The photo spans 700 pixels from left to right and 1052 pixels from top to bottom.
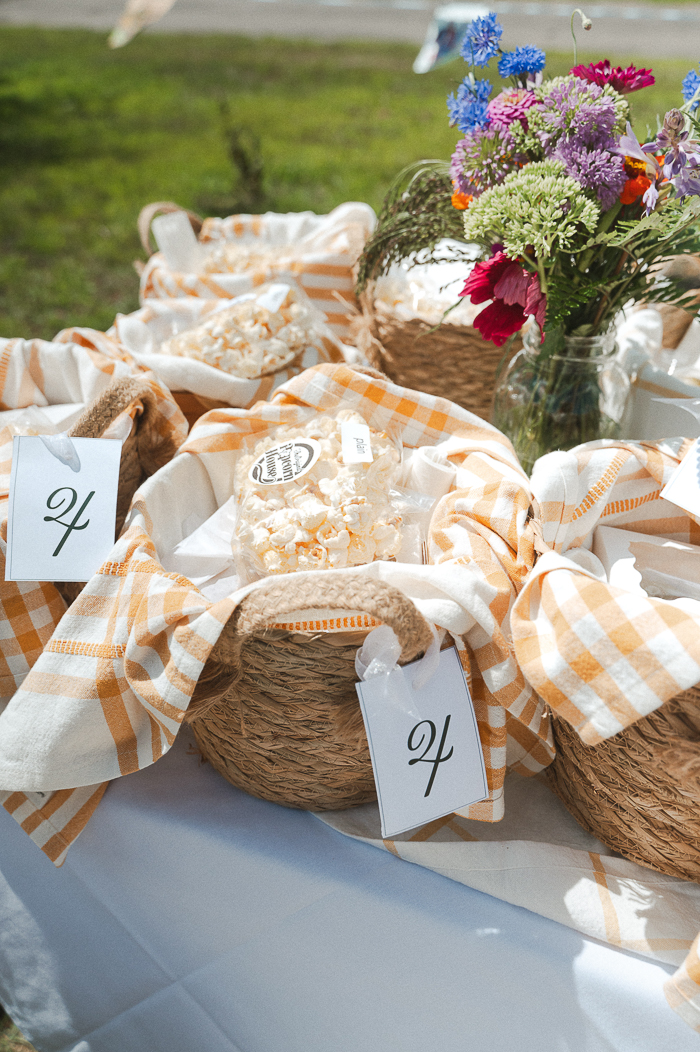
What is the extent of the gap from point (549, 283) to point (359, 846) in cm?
59

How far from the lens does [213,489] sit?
87 cm

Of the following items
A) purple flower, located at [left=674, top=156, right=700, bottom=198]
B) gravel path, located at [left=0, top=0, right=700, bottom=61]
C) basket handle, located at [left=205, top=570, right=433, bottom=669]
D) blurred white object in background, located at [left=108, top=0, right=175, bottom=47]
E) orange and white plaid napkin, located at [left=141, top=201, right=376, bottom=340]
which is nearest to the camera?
basket handle, located at [left=205, top=570, right=433, bottom=669]

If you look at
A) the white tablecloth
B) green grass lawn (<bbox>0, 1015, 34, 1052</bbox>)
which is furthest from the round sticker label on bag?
green grass lawn (<bbox>0, 1015, 34, 1052</bbox>)

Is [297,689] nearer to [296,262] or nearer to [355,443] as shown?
[355,443]

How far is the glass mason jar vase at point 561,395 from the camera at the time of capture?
0.88 meters

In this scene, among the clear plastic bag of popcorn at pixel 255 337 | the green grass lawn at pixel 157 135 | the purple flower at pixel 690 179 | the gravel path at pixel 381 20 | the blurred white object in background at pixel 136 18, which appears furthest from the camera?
Result: the gravel path at pixel 381 20

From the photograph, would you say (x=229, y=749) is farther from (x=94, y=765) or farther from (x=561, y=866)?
(x=561, y=866)

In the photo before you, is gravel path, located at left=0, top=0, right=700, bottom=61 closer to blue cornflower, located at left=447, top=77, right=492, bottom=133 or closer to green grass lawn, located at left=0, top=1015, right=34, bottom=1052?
blue cornflower, located at left=447, top=77, right=492, bottom=133

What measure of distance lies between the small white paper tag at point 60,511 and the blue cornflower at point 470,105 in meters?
0.49

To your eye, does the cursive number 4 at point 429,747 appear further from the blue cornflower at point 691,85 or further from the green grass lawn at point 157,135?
the green grass lawn at point 157,135

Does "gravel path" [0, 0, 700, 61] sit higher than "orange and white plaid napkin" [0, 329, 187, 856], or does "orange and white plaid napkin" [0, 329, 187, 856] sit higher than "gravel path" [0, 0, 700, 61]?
"gravel path" [0, 0, 700, 61]

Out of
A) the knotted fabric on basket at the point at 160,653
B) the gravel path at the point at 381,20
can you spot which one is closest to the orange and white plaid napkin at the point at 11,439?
the knotted fabric on basket at the point at 160,653

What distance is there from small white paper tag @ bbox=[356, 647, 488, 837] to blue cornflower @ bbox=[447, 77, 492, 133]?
54 centimetres

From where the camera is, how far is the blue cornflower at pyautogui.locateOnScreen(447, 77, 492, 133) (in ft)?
2.54
